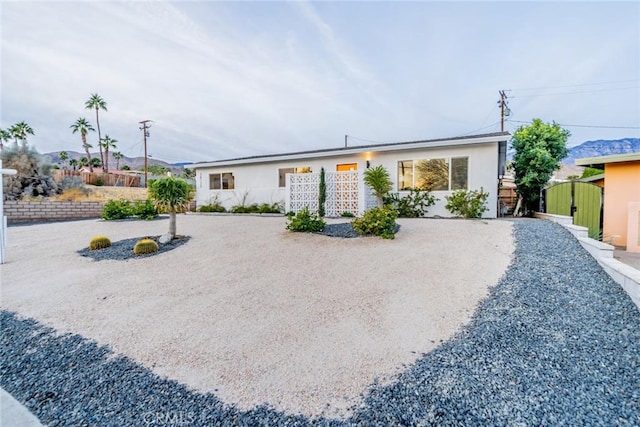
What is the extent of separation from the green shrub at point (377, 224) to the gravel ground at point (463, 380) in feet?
9.91

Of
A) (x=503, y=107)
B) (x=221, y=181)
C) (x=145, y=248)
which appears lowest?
(x=145, y=248)

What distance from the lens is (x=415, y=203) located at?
11.0 meters

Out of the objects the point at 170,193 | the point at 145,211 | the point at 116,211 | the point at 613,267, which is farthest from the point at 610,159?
the point at 116,211

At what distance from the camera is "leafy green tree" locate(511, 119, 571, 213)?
11.6 metres

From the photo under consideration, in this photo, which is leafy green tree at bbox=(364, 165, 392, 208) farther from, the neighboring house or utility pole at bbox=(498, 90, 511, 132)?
utility pole at bbox=(498, 90, 511, 132)

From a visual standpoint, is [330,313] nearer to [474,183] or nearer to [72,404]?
[72,404]

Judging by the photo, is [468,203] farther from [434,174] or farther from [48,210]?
[48,210]

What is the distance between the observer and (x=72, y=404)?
2258 millimetres

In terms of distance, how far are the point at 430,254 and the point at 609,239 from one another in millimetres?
7193

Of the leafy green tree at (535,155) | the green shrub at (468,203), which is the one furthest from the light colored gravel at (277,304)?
the leafy green tree at (535,155)

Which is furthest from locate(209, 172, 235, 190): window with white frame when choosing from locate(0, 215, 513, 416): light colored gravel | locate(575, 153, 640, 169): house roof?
locate(575, 153, 640, 169): house roof

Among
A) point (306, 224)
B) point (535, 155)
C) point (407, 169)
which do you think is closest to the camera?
point (306, 224)

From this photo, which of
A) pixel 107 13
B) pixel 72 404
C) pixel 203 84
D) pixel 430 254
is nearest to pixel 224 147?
pixel 203 84

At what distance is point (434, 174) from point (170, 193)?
29.6ft
